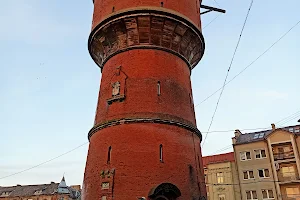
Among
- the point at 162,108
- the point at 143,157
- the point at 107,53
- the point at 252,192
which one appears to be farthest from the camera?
the point at 252,192

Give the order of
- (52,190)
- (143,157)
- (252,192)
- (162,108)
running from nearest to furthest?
(143,157) → (162,108) → (252,192) → (52,190)

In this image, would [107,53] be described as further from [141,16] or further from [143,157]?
[143,157]

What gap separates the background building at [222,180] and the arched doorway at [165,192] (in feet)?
61.5

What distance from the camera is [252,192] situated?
27.2 m

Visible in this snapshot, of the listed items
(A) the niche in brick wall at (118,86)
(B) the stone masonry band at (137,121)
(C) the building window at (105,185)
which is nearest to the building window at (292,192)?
(B) the stone masonry band at (137,121)

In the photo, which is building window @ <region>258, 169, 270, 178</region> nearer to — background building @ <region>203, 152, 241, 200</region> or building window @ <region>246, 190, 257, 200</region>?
building window @ <region>246, 190, 257, 200</region>

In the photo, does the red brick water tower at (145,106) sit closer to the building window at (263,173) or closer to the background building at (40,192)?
the building window at (263,173)

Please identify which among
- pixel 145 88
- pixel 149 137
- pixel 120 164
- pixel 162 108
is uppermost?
pixel 145 88

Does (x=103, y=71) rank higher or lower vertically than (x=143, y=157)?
higher

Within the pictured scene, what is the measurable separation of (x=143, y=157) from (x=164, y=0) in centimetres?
673

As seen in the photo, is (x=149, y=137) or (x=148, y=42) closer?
(x=149, y=137)

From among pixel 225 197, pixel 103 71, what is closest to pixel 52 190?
pixel 225 197

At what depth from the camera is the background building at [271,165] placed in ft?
86.8

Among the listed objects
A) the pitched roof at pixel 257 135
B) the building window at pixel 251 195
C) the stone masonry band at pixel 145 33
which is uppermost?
the pitched roof at pixel 257 135
